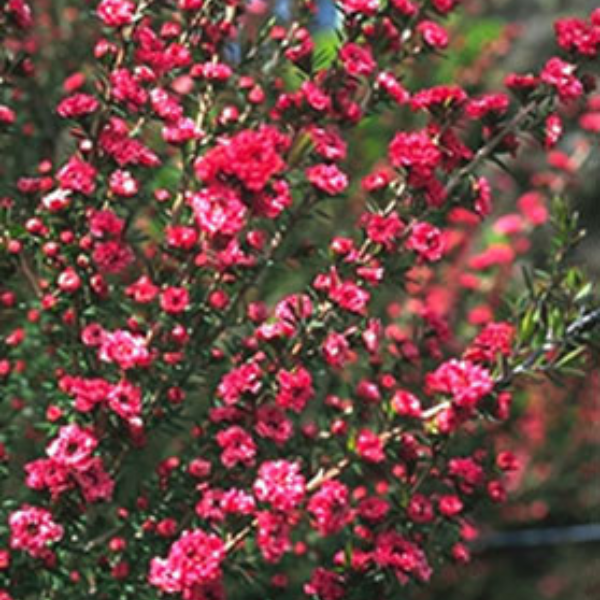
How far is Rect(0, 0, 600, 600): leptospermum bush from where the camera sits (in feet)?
7.88

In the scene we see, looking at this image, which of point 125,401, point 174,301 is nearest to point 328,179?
point 174,301

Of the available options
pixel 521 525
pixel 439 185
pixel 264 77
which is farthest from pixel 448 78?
pixel 439 185

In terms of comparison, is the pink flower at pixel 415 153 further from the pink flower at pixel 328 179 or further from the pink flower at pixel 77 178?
the pink flower at pixel 77 178

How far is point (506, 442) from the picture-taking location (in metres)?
5.45

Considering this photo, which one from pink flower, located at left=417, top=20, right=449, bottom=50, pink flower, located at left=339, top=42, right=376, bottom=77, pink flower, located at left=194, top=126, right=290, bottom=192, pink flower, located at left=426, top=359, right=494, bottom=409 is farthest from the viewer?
pink flower, located at left=417, top=20, right=449, bottom=50

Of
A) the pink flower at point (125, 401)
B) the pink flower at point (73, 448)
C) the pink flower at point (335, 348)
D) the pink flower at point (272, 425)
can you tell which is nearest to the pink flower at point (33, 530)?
the pink flower at point (73, 448)

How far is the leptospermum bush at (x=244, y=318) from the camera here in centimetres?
240

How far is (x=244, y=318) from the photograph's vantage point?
2762 millimetres

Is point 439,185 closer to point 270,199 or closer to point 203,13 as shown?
point 270,199

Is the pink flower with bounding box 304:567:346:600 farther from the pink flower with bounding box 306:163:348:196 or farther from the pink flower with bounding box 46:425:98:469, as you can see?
the pink flower with bounding box 306:163:348:196

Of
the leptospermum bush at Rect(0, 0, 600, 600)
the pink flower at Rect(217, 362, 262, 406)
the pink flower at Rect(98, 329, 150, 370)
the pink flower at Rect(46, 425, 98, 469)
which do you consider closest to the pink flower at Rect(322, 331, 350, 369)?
the leptospermum bush at Rect(0, 0, 600, 600)

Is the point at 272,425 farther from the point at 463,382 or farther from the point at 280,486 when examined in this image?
the point at 463,382

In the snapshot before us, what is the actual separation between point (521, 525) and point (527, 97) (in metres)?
3.86

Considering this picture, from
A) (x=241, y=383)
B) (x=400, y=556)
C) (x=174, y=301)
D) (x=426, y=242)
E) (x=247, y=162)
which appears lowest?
(x=400, y=556)
